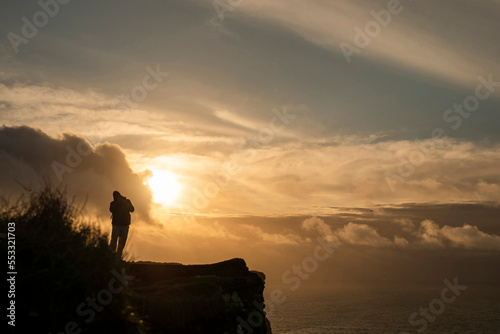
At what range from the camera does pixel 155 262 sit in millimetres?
19016

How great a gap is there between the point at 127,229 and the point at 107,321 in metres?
9.33

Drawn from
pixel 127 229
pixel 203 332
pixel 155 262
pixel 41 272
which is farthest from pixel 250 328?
pixel 41 272

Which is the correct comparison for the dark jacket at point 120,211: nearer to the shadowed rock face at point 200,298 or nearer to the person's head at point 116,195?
the person's head at point 116,195

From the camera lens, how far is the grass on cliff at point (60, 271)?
8.52 m

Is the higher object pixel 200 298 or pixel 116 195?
pixel 116 195

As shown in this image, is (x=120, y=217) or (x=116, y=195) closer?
(x=120, y=217)

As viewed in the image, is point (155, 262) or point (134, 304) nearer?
point (134, 304)

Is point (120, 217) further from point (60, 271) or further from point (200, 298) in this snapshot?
point (60, 271)

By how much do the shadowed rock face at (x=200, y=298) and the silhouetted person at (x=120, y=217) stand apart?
151 cm

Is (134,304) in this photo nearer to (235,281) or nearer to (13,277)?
(13,277)

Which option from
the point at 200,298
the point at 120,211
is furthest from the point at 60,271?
the point at 120,211

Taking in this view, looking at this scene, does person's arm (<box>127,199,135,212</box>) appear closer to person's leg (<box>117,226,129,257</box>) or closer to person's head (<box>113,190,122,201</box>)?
person's head (<box>113,190,122,201</box>)

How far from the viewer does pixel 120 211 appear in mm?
18031

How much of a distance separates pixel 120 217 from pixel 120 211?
0.28 meters
